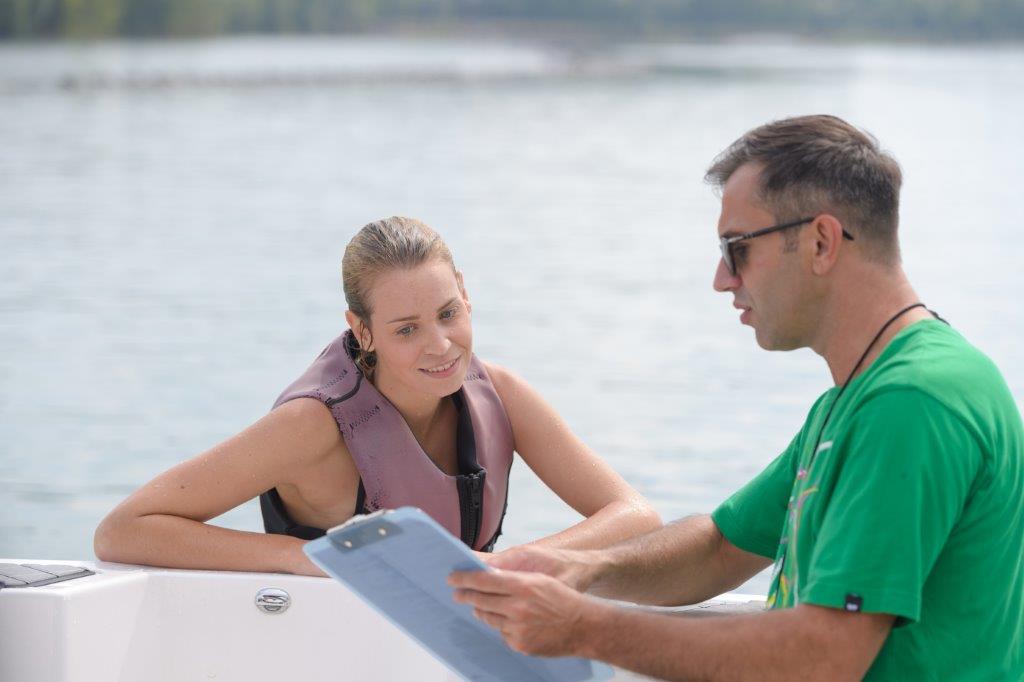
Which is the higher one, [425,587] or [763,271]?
[763,271]

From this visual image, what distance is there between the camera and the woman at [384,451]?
2.45m

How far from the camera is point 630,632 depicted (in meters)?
1.71

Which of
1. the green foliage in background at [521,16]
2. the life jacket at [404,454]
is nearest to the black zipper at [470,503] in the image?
the life jacket at [404,454]

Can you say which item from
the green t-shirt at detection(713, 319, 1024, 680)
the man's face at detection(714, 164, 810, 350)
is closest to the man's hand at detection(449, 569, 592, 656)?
the green t-shirt at detection(713, 319, 1024, 680)

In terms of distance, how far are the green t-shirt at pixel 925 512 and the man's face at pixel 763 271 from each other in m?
0.12

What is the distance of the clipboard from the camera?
1669 mm

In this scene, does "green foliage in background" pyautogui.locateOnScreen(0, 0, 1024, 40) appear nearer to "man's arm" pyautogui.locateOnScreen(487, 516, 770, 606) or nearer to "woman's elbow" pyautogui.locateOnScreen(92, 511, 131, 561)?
"woman's elbow" pyautogui.locateOnScreen(92, 511, 131, 561)

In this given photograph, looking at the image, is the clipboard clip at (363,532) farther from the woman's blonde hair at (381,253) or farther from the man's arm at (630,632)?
the woman's blonde hair at (381,253)

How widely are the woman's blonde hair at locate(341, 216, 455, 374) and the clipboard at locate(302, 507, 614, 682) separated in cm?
80

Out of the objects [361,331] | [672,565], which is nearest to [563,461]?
[361,331]

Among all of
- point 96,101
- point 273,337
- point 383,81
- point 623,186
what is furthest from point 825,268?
point 383,81

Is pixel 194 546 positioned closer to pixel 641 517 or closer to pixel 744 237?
pixel 641 517

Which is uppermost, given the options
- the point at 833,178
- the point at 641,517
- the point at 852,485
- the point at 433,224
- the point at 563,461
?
the point at 433,224

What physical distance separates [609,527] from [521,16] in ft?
107
